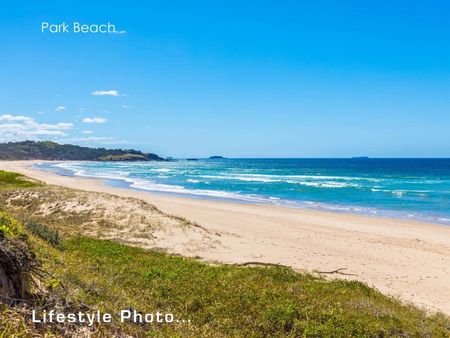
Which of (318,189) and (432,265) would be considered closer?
(432,265)

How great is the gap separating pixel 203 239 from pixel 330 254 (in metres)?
5.90

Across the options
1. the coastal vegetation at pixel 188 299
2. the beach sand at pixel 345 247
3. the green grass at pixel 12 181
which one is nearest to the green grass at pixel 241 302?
the coastal vegetation at pixel 188 299

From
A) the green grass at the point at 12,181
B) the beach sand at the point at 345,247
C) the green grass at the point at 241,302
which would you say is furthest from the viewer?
the green grass at the point at 12,181

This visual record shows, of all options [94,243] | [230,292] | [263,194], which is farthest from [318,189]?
[230,292]

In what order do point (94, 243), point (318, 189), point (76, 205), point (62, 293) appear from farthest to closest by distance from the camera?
point (318, 189), point (76, 205), point (94, 243), point (62, 293)

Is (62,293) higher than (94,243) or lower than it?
higher

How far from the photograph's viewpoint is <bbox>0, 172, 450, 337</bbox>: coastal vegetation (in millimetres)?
4742

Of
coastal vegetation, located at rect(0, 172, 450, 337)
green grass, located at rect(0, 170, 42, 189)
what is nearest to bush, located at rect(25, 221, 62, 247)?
coastal vegetation, located at rect(0, 172, 450, 337)

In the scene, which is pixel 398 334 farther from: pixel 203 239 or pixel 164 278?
pixel 203 239

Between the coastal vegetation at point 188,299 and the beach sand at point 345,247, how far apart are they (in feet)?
12.3

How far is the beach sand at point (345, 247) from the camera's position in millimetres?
13992

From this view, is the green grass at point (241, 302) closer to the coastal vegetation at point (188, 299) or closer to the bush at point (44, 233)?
the coastal vegetation at point (188, 299)

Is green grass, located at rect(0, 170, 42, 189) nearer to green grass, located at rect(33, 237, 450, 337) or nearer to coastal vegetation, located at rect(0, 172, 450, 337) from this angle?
coastal vegetation, located at rect(0, 172, 450, 337)

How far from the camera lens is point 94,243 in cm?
1381
